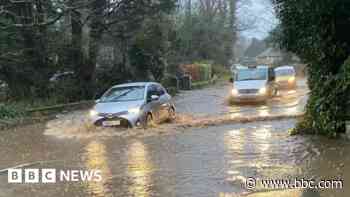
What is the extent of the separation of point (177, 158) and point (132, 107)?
5.58 m

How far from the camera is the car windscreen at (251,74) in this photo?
28.7 metres

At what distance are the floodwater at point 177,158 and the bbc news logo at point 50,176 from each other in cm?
18

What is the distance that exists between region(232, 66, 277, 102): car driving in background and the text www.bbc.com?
18.0m

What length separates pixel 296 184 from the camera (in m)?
9.00

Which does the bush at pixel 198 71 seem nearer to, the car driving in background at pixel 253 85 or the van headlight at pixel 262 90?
the car driving in background at pixel 253 85

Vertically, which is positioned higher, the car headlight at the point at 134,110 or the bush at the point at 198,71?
the car headlight at the point at 134,110

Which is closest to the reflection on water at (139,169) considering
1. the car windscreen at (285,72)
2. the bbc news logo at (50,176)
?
the bbc news logo at (50,176)

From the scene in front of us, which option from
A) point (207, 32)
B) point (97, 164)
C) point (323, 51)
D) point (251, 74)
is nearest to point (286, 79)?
point (251, 74)

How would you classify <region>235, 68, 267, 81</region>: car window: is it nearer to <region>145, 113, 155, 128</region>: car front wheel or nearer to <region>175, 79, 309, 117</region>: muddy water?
<region>175, 79, 309, 117</region>: muddy water

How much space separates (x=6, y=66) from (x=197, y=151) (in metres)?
17.1

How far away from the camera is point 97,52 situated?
32031 mm

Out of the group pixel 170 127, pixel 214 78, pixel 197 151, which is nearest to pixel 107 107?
pixel 170 127

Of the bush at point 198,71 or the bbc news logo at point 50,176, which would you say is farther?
the bush at point 198,71

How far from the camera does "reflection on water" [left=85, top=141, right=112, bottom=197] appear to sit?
9.38 metres
